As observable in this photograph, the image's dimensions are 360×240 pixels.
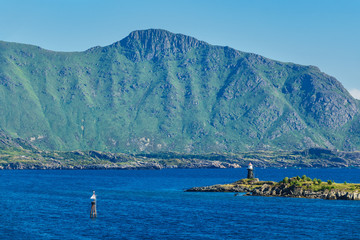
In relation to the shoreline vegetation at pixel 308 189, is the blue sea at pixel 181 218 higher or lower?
lower

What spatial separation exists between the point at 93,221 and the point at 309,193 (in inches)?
3003

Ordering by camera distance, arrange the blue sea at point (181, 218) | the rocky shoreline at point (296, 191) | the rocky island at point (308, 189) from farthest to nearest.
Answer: the rocky island at point (308, 189) → the rocky shoreline at point (296, 191) → the blue sea at point (181, 218)

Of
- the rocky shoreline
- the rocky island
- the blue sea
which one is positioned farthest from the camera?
the rocky island

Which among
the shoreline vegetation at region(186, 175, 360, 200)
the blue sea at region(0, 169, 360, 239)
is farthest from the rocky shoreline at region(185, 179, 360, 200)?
the blue sea at region(0, 169, 360, 239)

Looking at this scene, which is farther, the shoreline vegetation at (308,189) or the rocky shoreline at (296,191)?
the shoreline vegetation at (308,189)

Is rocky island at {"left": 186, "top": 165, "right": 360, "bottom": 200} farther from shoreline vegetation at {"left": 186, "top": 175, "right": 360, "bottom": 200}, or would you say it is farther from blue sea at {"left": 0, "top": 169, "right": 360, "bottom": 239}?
blue sea at {"left": 0, "top": 169, "right": 360, "bottom": 239}

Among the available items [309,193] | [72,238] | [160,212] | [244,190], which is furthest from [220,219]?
[244,190]

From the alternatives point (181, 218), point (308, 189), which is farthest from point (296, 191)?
point (181, 218)

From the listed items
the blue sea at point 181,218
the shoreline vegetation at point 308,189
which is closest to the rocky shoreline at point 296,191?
the shoreline vegetation at point 308,189

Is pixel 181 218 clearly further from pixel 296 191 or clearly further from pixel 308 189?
pixel 308 189

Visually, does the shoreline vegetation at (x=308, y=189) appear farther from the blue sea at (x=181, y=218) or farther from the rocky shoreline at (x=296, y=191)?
the blue sea at (x=181, y=218)

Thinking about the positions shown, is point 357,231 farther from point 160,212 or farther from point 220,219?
point 160,212

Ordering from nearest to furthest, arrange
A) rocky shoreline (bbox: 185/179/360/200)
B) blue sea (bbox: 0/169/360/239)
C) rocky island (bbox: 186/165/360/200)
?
blue sea (bbox: 0/169/360/239)
rocky shoreline (bbox: 185/179/360/200)
rocky island (bbox: 186/165/360/200)

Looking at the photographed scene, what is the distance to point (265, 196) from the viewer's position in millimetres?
180000
